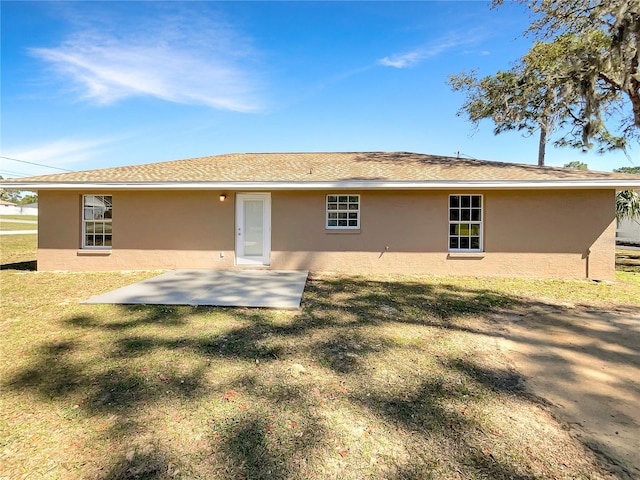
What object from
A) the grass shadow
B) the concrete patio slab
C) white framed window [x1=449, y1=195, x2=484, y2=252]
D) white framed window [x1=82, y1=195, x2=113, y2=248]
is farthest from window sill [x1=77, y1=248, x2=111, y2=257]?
white framed window [x1=449, y1=195, x2=484, y2=252]

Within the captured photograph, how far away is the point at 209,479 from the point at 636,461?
9.70ft

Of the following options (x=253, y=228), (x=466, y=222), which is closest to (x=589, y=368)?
(x=466, y=222)

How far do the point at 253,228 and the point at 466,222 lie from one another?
6.36 meters

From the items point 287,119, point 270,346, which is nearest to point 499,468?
point 270,346

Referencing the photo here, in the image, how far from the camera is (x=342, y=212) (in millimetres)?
9594

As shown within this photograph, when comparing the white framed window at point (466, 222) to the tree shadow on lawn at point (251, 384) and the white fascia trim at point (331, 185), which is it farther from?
the tree shadow on lawn at point (251, 384)

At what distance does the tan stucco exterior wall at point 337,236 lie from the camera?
9094mm

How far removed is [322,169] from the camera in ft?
33.6

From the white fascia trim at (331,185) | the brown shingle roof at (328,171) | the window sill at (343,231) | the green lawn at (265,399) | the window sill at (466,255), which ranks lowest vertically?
the green lawn at (265,399)

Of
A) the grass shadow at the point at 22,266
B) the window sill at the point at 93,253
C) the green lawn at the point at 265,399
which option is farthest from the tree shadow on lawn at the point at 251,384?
the grass shadow at the point at 22,266

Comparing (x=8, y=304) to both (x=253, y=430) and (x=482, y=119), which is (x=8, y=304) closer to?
(x=253, y=430)

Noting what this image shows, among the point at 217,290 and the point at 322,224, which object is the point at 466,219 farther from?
the point at 217,290

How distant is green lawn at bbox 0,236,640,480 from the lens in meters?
2.18

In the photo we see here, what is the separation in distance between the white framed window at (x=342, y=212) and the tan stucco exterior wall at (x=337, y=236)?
220 mm
